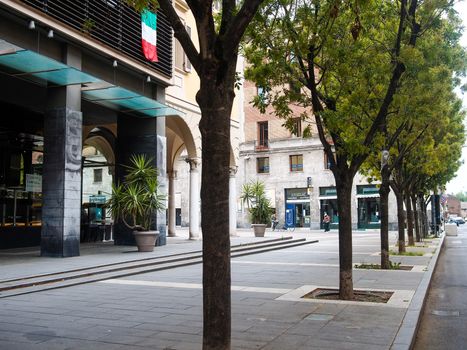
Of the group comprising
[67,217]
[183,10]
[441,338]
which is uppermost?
[183,10]

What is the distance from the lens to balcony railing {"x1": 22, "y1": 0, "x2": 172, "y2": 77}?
47.5ft

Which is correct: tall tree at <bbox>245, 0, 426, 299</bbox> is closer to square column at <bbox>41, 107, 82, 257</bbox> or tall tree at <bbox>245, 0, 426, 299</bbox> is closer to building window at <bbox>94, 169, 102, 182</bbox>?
square column at <bbox>41, 107, 82, 257</bbox>

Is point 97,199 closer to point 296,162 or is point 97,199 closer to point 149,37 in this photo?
point 149,37

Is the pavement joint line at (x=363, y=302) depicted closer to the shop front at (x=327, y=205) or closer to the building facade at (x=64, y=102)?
the building facade at (x=64, y=102)

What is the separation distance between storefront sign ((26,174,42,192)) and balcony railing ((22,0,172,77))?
697 cm

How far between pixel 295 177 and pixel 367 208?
768cm

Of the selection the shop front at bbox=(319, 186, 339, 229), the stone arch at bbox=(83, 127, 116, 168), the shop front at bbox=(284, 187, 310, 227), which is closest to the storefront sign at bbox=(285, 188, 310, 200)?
the shop front at bbox=(284, 187, 310, 227)

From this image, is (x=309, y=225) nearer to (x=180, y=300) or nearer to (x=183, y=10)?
(x=183, y=10)

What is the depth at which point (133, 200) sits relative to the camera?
52.7 feet

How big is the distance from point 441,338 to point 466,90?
13.4 m

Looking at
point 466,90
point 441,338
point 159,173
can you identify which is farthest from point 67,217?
point 466,90

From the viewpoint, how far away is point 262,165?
5172 centimetres

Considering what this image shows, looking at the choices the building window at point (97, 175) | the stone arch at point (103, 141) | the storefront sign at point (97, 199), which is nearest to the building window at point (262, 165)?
the stone arch at point (103, 141)

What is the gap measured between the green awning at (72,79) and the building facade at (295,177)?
27707 mm
